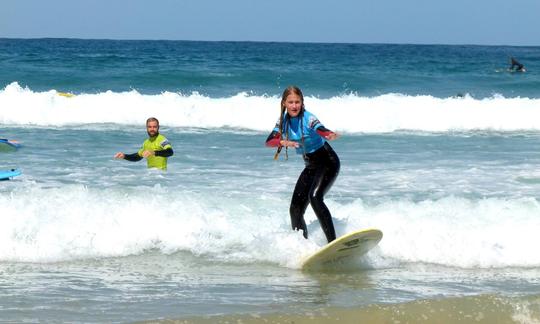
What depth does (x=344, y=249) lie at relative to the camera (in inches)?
288

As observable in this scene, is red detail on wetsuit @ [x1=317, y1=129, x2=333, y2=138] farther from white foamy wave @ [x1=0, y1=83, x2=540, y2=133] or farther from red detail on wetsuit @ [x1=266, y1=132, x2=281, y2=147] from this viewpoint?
white foamy wave @ [x1=0, y1=83, x2=540, y2=133]

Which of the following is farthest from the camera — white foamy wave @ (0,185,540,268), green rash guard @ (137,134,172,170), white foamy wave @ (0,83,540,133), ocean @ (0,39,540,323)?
white foamy wave @ (0,83,540,133)

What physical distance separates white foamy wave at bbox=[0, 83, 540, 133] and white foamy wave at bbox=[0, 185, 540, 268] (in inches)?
376

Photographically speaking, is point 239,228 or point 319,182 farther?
point 239,228

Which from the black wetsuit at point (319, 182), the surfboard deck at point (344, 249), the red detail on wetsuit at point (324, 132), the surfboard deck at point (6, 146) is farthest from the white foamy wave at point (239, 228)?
the surfboard deck at point (6, 146)

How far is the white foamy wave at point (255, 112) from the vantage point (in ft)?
65.1

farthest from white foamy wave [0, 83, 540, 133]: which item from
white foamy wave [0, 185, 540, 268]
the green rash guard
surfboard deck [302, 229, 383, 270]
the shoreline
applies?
the shoreline

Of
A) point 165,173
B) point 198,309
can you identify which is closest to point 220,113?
point 165,173

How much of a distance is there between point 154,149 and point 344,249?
358cm

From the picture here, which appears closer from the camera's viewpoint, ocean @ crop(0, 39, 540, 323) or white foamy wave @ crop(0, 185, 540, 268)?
ocean @ crop(0, 39, 540, 323)

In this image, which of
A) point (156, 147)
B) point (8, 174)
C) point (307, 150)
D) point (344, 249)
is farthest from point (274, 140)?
point (8, 174)

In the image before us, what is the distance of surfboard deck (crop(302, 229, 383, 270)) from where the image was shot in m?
7.16

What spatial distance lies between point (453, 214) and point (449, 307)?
3.30m

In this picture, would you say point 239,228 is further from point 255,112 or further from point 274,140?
point 255,112
